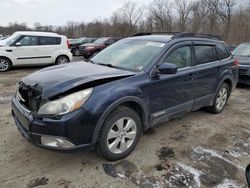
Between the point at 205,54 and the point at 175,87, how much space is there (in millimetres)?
1246

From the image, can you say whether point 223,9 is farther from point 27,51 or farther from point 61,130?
point 61,130

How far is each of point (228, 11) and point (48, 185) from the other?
99.1ft

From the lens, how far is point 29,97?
274cm

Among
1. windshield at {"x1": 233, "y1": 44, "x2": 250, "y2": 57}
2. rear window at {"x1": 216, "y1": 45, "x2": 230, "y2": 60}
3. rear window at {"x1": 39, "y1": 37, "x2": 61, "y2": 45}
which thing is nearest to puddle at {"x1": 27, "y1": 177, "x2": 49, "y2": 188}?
rear window at {"x1": 216, "y1": 45, "x2": 230, "y2": 60}

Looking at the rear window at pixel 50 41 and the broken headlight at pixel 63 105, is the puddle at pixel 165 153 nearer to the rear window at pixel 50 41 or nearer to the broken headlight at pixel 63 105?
the broken headlight at pixel 63 105

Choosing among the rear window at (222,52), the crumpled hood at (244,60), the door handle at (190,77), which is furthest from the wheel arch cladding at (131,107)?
the crumpled hood at (244,60)

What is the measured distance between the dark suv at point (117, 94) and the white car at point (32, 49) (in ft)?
23.3

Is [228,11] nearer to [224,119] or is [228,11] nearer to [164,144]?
[224,119]

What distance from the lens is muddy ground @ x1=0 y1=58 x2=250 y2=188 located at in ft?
8.73

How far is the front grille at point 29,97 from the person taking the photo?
8.53 feet

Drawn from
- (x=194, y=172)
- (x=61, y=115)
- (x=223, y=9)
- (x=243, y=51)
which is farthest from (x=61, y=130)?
(x=223, y=9)

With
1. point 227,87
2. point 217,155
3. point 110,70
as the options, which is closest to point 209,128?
point 217,155

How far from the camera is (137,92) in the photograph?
2994 millimetres

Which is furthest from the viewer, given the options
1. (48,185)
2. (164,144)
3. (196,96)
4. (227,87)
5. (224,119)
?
(227,87)
